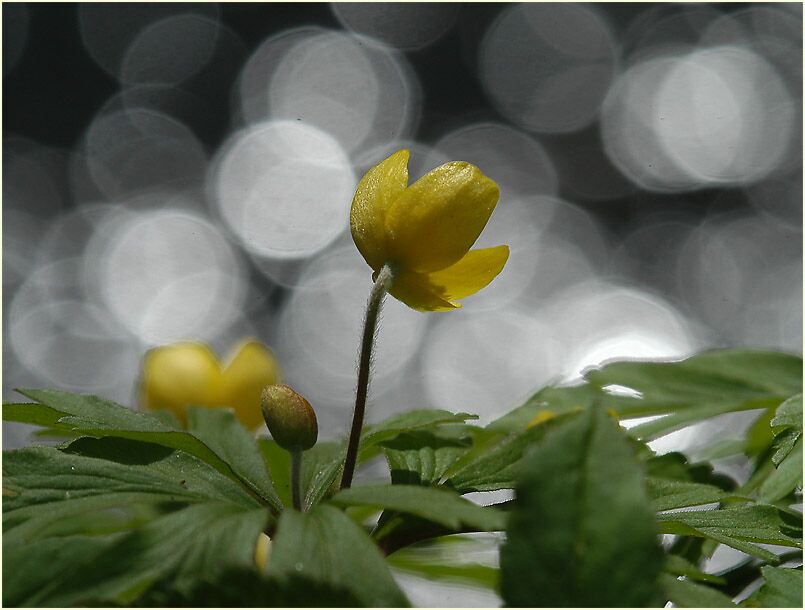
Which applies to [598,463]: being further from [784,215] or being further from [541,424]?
[784,215]

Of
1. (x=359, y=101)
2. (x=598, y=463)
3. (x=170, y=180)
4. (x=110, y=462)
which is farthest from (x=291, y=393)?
(x=359, y=101)

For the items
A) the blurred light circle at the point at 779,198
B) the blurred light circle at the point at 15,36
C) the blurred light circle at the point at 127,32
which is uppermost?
the blurred light circle at the point at 127,32

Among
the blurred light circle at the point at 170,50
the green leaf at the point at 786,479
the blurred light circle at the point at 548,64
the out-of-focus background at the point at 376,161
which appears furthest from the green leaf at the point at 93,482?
the blurred light circle at the point at 170,50

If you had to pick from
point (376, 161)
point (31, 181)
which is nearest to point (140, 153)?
point (31, 181)

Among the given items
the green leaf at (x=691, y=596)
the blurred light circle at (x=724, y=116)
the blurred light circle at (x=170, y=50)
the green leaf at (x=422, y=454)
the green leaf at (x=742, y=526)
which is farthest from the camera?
the blurred light circle at (x=170, y=50)

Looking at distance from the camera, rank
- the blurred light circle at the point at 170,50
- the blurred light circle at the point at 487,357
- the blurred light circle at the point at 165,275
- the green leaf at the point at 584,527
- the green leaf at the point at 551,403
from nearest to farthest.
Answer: the green leaf at the point at 584,527 → the green leaf at the point at 551,403 → the blurred light circle at the point at 487,357 → the blurred light circle at the point at 165,275 → the blurred light circle at the point at 170,50

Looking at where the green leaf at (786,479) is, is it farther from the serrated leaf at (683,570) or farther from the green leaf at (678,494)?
the serrated leaf at (683,570)

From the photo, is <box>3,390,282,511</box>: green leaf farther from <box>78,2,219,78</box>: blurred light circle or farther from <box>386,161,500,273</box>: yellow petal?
<box>78,2,219,78</box>: blurred light circle

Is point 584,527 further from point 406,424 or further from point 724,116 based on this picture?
point 724,116
